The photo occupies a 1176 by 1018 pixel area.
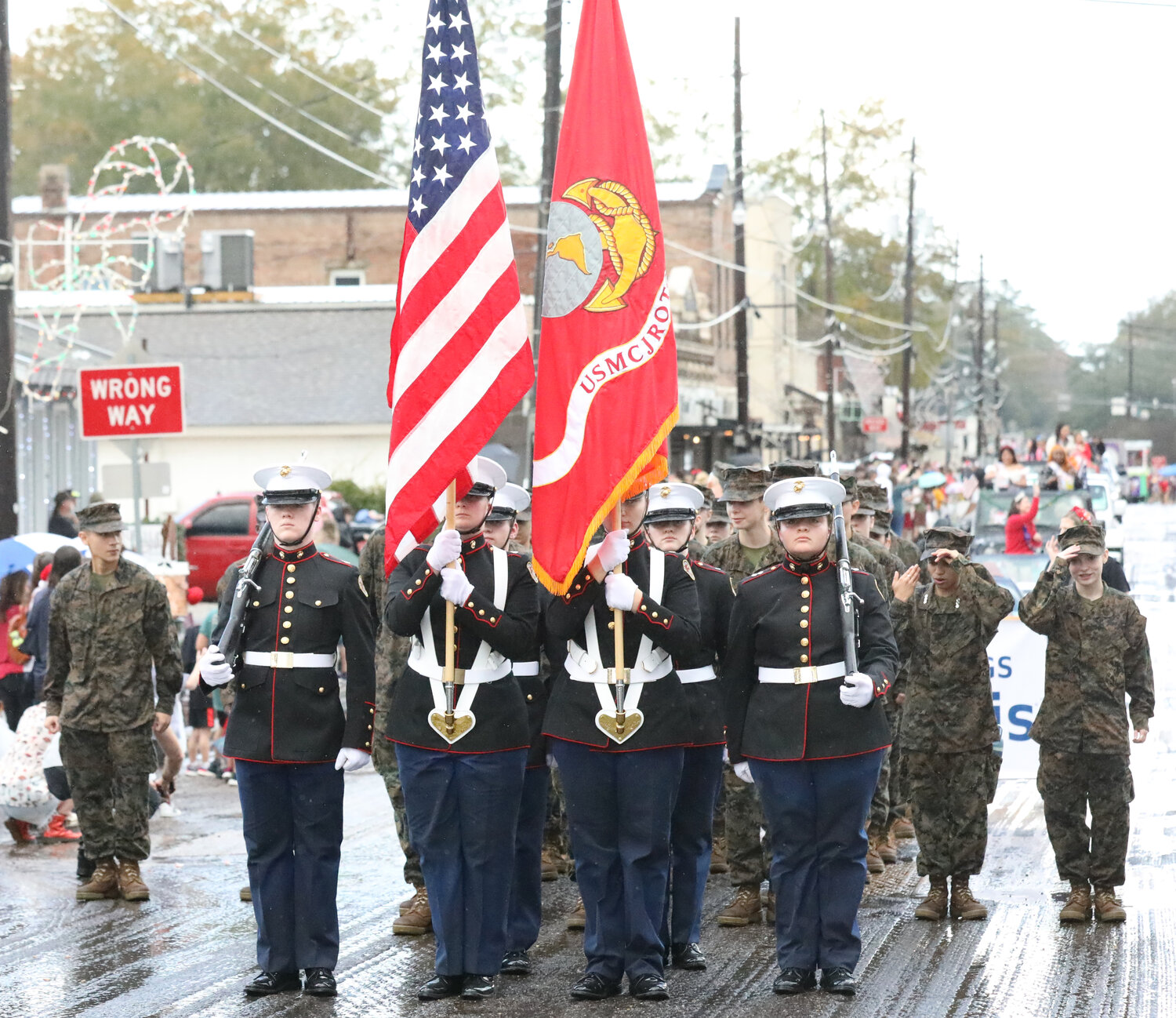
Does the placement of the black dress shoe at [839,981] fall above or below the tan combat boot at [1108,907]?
above

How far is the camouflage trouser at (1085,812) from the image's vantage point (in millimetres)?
8852

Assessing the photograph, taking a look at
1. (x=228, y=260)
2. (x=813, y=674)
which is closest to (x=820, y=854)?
(x=813, y=674)

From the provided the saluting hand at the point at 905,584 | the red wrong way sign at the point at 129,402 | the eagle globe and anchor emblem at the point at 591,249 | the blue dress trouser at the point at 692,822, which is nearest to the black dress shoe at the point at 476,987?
the blue dress trouser at the point at 692,822

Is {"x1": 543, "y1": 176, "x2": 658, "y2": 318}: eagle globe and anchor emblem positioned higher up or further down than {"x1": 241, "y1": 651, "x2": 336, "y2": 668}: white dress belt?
higher up

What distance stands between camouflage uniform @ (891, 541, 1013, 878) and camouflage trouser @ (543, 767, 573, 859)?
1.96 metres

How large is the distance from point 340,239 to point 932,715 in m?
40.7

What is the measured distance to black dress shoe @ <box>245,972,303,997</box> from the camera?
7.37 meters

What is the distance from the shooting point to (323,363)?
37.3m

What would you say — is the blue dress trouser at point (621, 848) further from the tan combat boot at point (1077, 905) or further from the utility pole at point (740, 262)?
the utility pole at point (740, 262)

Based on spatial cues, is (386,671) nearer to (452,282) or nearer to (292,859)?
(292,859)

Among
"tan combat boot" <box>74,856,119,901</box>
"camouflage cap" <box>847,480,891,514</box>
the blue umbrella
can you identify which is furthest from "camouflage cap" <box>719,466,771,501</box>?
the blue umbrella

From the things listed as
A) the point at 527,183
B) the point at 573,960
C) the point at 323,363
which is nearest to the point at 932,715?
the point at 573,960

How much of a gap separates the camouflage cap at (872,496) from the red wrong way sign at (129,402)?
6.03 metres

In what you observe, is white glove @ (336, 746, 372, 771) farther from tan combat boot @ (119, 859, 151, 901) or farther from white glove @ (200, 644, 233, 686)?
tan combat boot @ (119, 859, 151, 901)
